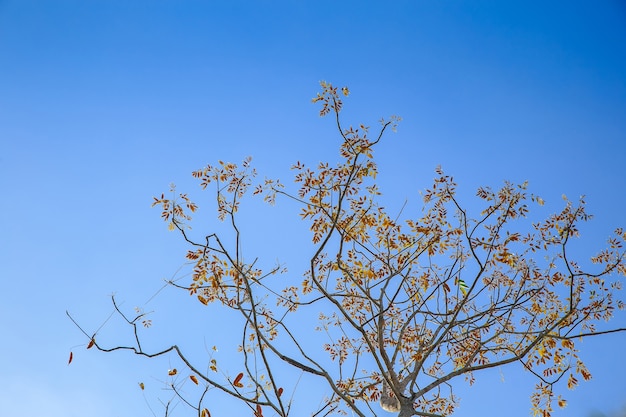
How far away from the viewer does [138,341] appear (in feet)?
14.9

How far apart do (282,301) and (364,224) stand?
149cm

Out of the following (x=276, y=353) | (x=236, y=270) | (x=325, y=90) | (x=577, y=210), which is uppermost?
(x=325, y=90)

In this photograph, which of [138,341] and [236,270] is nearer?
[138,341]

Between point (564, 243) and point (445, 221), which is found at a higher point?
point (445, 221)

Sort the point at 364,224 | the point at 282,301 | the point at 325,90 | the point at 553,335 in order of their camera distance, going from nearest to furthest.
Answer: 1. the point at 325,90
2. the point at 553,335
3. the point at 364,224
4. the point at 282,301

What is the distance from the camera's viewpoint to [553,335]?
488 cm

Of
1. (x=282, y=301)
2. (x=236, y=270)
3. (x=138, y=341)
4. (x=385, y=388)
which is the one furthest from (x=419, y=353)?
(x=138, y=341)

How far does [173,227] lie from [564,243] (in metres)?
4.30

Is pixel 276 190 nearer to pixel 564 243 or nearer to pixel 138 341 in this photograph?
pixel 138 341

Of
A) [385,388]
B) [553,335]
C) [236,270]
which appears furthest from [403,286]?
[236,270]

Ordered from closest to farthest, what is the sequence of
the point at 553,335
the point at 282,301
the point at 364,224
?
the point at 553,335 → the point at 364,224 → the point at 282,301

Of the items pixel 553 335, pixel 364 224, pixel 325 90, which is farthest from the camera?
pixel 364 224

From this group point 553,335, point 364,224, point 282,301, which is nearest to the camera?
point 553,335

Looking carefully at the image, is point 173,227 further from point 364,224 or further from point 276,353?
point 364,224
